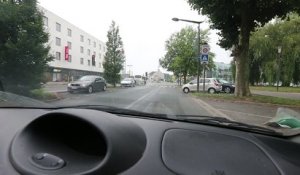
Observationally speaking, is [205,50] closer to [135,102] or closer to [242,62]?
[242,62]

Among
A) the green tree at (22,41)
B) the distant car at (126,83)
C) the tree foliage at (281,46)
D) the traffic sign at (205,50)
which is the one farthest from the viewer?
the tree foliage at (281,46)

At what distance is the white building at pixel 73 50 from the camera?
25.4 metres

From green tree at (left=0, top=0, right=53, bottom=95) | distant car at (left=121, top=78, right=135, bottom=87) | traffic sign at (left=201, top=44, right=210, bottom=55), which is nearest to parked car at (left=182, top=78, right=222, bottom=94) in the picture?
traffic sign at (left=201, top=44, right=210, bottom=55)

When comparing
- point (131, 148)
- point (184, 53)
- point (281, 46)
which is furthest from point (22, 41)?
point (184, 53)

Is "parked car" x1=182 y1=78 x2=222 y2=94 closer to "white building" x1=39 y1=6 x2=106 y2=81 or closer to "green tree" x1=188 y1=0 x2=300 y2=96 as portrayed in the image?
"white building" x1=39 y1=6 x2=106 y2=81

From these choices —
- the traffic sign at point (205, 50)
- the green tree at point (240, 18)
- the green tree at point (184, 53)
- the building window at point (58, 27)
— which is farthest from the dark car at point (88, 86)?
the green tree at point (184, 53)

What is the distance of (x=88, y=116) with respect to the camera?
1.92 m

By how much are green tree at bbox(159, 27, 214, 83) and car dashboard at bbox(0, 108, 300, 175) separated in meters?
38.9

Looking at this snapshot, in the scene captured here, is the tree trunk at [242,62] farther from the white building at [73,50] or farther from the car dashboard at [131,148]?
the car dashboard at [131,148]

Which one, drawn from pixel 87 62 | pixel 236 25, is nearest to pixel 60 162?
pixel 236 25

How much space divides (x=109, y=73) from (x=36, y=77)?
12.2 m

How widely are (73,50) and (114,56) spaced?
397 inches

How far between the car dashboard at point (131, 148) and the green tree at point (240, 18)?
19122 millimetres

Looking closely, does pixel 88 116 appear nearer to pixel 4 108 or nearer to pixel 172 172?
pixel 172 172
